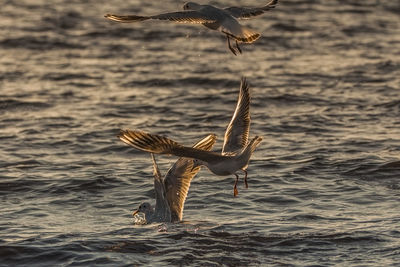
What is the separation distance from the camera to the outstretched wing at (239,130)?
12312mm

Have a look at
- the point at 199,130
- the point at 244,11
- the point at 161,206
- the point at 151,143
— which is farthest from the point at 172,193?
the point at 199,130

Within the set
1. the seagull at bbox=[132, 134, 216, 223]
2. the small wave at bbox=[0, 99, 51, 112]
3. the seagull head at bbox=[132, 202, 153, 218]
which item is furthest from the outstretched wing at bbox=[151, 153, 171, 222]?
the small wave at bbox=[0, 99, 51, 112]

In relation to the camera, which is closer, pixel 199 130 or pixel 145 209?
pixel 145 209

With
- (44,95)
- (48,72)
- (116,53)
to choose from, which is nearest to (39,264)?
(44,95)

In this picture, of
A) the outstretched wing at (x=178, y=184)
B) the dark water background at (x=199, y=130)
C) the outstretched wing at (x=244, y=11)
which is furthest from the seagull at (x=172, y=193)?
the outstretched wing at (x=244, y=11)

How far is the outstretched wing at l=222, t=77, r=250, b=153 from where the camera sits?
1231cm

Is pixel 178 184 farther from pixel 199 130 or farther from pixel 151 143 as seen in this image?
pixel 199 130

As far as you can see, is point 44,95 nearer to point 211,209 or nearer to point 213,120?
point 213,120

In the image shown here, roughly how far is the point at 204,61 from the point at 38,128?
19.8ft

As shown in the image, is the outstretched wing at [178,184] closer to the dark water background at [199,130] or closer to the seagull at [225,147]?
the dark water background at [199,130]

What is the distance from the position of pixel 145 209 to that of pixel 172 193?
1.34 feet

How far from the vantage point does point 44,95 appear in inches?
786

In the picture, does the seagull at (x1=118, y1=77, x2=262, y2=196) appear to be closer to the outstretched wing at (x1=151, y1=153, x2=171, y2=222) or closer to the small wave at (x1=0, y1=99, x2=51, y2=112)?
the outstretched wing at (x1=151, y1=153, x2=171, y2=222)

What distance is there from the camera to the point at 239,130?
12.4 meters
